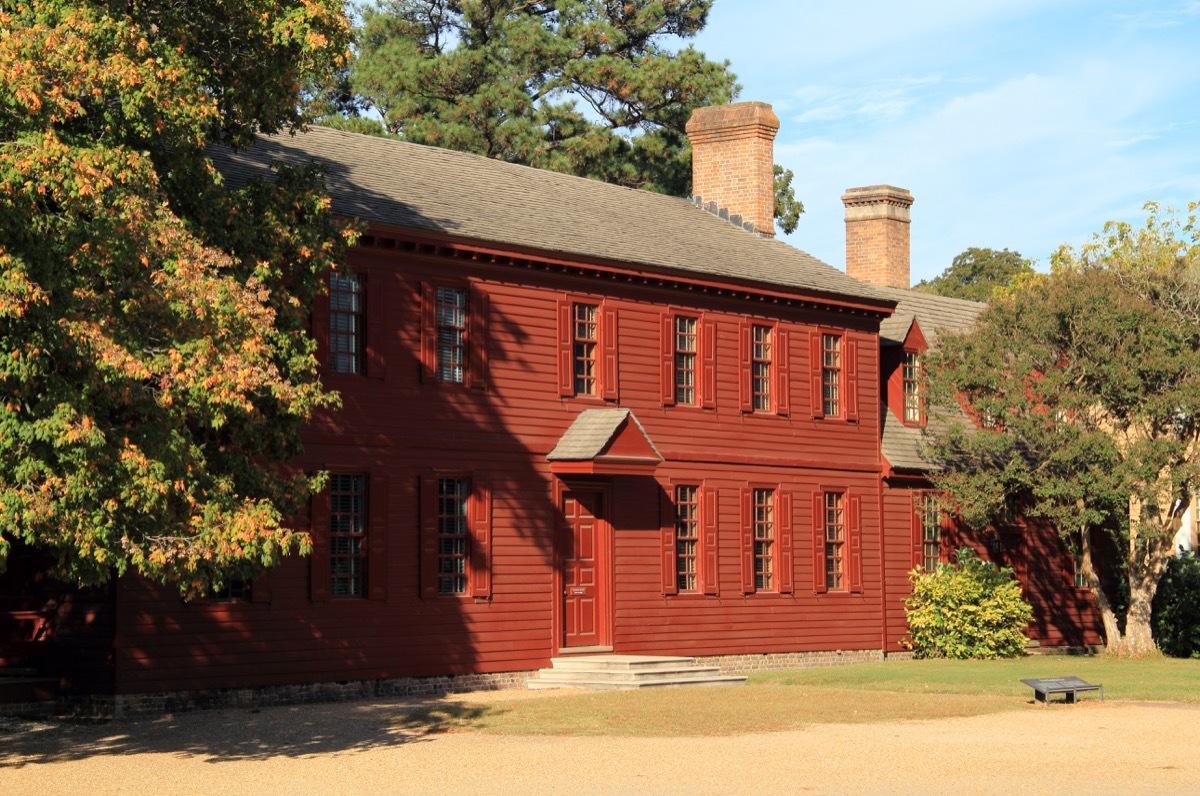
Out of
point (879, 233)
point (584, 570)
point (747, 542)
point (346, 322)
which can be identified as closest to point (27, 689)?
point (346, 322)

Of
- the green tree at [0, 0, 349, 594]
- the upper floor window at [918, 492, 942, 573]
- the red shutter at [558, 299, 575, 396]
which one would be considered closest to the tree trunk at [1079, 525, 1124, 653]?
the upper floor window at [918, 492, 942, 573]

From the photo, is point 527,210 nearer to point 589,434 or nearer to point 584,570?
point 589,434

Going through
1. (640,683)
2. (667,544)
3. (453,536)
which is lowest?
(640,683)

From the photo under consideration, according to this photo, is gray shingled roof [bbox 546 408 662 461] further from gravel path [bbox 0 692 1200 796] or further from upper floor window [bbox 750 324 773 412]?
gravel path [bbox 0 692 1200 796]

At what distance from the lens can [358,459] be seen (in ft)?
78.7

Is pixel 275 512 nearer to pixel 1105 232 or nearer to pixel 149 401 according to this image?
pixel 149 401

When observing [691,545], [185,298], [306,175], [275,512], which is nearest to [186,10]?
[306,175]

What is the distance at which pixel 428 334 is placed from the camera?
82.0 ft

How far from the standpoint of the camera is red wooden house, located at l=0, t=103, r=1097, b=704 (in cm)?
2364

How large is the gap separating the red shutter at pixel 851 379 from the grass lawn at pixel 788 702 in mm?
5220

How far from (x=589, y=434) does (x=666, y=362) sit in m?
2.51

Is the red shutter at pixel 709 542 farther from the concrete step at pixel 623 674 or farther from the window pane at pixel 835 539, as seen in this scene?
the window pane at pixel 835 539

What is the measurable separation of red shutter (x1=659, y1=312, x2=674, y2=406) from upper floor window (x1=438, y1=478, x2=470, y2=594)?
14.4 feet

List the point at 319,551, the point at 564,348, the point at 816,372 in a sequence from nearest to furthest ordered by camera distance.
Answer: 1. the point at 319,551
2. the point at 564,348
3. the point at 816,372
